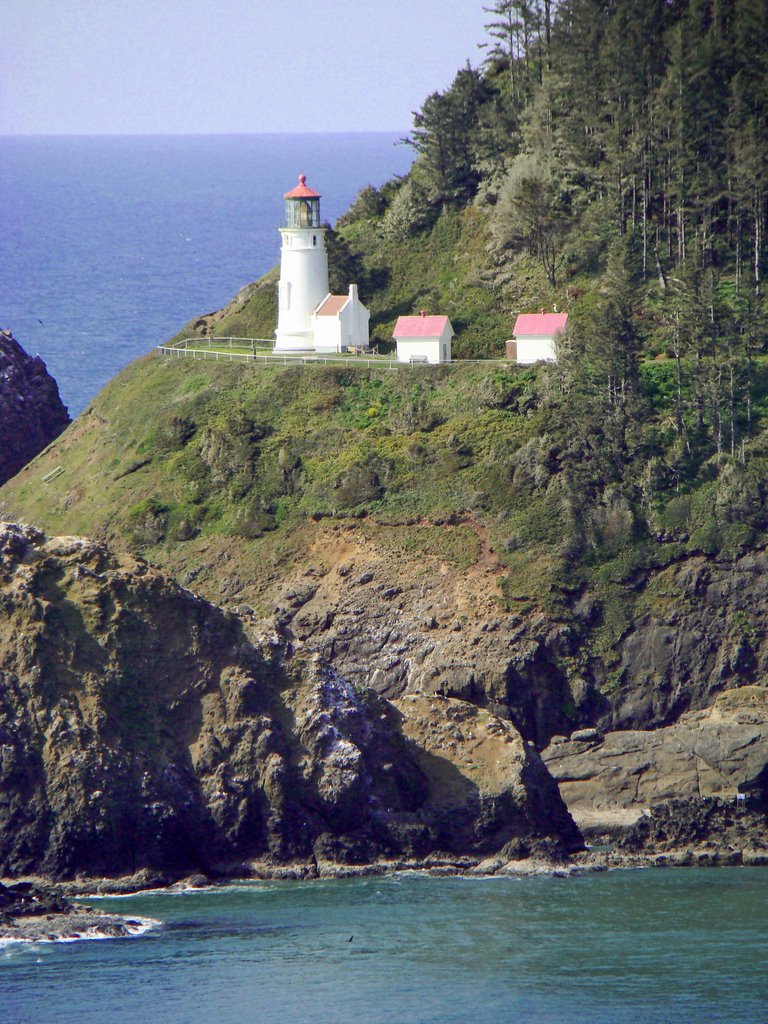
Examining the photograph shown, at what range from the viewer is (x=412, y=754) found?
68312 millimetres

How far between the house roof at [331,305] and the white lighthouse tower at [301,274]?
0.43m

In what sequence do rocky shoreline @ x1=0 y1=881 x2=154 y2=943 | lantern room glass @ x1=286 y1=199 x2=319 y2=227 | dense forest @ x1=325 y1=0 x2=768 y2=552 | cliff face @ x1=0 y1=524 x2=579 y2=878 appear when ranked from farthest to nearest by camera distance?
lantern room glass @ x1=286 y1=199 x2=319 y2=227 < dense forest @ x1=325 y1=0 x2=768 y2=552 < cliff face @ x1=0 y1=524 x2=579 y2=878 < rocky shoreline @ x1=0 y1=881 x2=154 y2=943

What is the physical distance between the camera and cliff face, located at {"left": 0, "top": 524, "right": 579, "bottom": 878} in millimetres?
63969

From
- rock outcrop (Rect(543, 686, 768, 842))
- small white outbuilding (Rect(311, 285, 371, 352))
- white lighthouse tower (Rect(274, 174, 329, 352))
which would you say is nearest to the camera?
rock outcrop (Rect(543, 686, 768, 842))

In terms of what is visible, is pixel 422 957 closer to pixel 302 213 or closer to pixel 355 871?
pixel 355 871

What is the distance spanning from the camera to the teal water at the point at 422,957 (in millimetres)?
55375

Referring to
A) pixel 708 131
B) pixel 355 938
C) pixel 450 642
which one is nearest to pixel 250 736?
pixel 355 938

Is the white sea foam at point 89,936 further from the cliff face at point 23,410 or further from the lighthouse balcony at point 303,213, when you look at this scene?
the lighthouse balcony at point 303,213

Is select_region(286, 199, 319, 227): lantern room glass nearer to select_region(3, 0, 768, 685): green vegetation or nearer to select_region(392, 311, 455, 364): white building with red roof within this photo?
select_region(3, 0, 768, 685): green vegetation

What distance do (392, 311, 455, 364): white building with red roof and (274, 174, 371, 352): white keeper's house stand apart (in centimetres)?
311

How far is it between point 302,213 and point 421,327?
7.56 metres

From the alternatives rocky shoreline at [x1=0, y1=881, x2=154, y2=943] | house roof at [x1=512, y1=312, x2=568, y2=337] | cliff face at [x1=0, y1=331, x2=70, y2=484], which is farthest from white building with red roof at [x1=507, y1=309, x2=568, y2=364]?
rocky shoreline at [x1=0, y1=881, x2=154, y2=943]

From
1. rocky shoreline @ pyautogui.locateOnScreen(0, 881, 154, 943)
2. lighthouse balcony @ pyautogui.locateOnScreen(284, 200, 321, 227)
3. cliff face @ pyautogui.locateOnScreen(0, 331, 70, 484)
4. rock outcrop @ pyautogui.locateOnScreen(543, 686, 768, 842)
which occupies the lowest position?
rocky shoreline @ pyautogui.locateOnScreen(0, 881, 154, 943)

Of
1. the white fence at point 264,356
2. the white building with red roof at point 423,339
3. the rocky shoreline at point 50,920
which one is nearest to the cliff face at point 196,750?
the rocky shoreline at point 50,920
